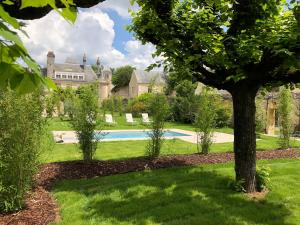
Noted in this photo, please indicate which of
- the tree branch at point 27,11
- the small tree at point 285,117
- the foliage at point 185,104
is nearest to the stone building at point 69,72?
the foliage at point 185,104

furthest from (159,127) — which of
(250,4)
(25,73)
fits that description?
(25,73)

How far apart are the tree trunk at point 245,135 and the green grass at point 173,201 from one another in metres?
0.45

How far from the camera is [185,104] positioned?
32.6m

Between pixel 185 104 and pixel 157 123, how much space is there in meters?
21.3

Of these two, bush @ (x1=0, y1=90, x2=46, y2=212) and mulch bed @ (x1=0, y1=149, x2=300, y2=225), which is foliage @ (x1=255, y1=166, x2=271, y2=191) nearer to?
mulch bed @ (x1=0, y1=149, x2=300, y2=225)

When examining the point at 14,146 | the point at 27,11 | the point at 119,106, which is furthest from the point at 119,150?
the point at 119,106

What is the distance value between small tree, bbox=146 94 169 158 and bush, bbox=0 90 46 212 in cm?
531

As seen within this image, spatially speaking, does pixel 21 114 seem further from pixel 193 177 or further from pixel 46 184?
pixel 193 177

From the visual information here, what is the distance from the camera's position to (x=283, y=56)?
6.27 m

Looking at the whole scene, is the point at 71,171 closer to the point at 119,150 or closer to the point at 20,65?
the point at 119,150

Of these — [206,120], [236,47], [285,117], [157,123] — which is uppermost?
[236,47]

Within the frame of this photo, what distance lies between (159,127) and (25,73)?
10224mm

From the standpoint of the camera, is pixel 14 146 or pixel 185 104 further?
pixel 185 104

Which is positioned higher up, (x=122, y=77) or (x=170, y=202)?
(x=122, y=77)
